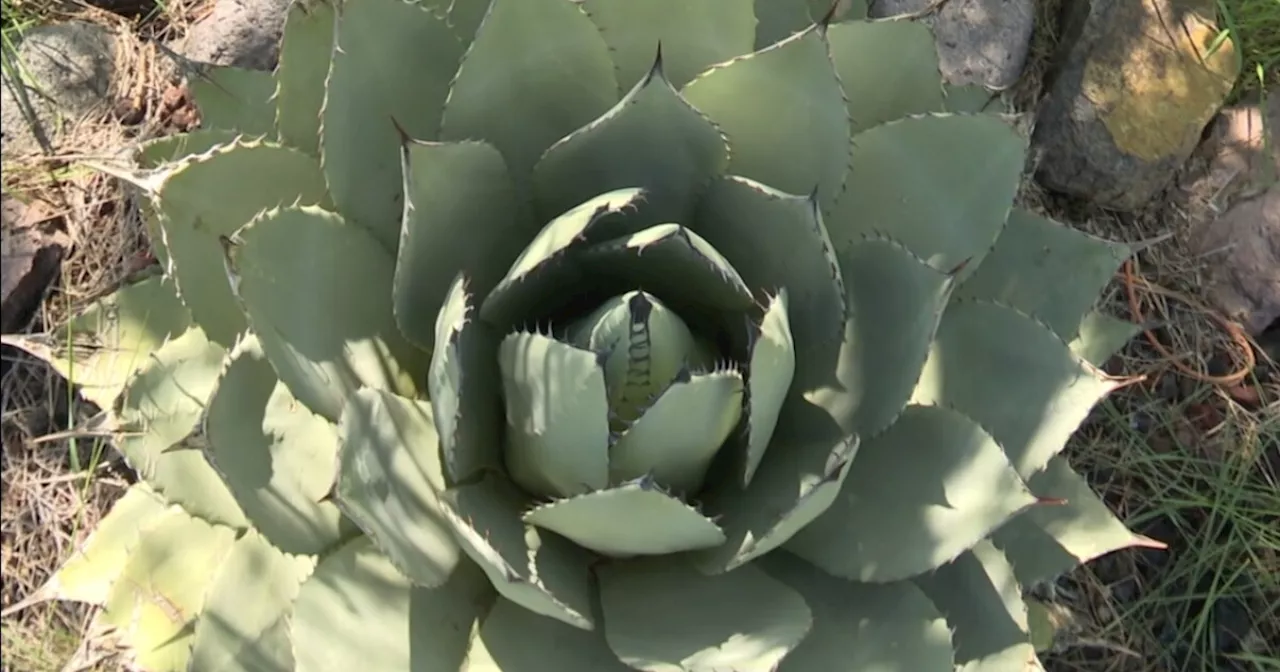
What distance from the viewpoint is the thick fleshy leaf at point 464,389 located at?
0.91 metres

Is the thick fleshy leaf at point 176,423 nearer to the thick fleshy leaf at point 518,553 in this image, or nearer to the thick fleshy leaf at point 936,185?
the thick fleshy leaf at point 518,553

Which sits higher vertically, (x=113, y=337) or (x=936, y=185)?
(x=936, y=185)

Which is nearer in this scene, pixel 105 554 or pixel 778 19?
pixel 778 19

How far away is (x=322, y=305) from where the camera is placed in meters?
1.01

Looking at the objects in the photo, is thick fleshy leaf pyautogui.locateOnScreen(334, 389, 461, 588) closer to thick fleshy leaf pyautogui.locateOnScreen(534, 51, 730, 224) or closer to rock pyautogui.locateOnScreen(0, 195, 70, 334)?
thick fleshy leaf pyautogui.locateOnScreen(534, 51, 730, 224)

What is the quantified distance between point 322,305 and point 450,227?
134mm

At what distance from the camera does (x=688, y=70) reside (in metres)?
1.10

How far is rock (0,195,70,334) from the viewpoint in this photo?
1682mm

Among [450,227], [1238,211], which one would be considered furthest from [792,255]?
[1238,211]

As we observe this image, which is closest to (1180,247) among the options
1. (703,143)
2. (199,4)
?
(703,143)

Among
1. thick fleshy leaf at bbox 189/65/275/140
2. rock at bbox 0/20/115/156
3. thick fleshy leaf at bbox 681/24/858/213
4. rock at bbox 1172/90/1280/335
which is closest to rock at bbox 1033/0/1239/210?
rock at bbox 1172/90/1280/335

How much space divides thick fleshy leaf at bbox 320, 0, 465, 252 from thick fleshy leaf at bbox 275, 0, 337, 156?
0.21ft

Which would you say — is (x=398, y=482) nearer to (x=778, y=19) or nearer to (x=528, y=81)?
(x=528, y=81)

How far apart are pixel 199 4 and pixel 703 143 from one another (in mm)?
1054
